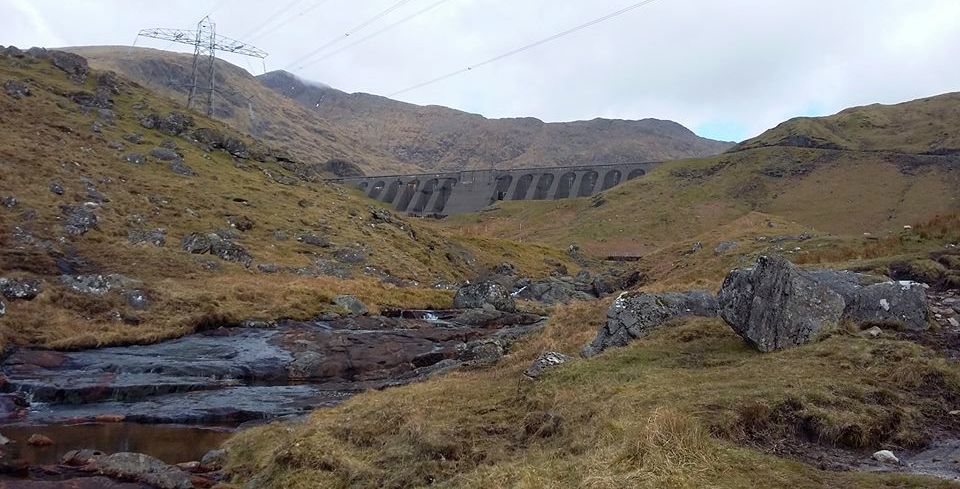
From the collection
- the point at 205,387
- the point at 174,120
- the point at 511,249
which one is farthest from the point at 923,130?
the point at 205,387

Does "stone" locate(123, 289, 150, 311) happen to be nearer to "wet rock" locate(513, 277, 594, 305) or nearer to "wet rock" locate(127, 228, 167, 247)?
"wet rock" locate(127, 228, 167, 247)

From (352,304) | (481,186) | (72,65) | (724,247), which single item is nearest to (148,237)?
(352,304)

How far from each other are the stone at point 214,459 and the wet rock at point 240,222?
4542 cm

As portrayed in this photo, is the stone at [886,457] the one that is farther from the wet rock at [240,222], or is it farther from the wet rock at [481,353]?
the wet rock at [240,222]

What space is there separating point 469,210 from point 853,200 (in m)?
92.1

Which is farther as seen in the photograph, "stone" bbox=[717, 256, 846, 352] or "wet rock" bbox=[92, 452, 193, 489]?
"stone" bbox=[717, 256, 846, 352]

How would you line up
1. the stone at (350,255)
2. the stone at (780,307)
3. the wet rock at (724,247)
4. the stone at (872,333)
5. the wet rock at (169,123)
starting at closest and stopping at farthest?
the stone at (872,333) < the stone at (780,307) < the wet rock at (724,247) < the stone at (350,255) < the wet rock at (169,123)

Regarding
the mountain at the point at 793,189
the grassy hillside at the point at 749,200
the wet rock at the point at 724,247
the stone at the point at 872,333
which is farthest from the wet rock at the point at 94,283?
the grassy hillside at the point at 749,200

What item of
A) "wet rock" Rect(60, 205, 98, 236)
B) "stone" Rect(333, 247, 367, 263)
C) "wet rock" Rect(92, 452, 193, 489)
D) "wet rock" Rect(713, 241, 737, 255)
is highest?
"wet rock" Rect(60, 205, 98, 236)

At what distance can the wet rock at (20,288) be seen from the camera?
3162 centimetres

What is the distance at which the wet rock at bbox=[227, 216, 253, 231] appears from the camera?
59.1 meters

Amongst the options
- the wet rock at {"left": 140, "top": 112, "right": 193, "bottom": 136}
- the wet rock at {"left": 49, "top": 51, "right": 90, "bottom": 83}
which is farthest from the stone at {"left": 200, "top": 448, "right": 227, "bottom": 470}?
the wet rock at {"left": 49, "top": 51, "right": 90, "bottom": 83}

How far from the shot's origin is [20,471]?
48.8ft

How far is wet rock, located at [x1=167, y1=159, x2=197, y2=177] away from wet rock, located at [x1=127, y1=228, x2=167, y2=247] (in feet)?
63.0
